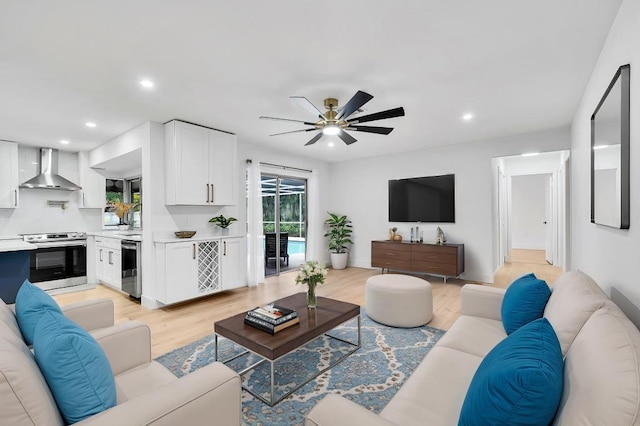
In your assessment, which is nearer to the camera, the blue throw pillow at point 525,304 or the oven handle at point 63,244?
the blue throw pillow at point 525,304

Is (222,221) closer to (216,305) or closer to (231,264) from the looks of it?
(231,264)

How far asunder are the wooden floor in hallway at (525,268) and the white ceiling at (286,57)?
290 cm

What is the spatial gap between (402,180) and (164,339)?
15.9 ft

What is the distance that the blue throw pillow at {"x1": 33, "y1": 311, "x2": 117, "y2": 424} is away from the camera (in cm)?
99

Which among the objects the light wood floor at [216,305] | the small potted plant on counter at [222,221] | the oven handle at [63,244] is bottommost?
the light wood floor at [216,305]

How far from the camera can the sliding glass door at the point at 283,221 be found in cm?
589

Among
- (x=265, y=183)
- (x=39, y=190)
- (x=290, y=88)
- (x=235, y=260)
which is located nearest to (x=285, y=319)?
(x=290, y=88)

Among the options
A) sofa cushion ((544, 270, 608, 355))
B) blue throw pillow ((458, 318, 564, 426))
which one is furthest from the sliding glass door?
blue throw pillow ((458, 318, 564, 426))

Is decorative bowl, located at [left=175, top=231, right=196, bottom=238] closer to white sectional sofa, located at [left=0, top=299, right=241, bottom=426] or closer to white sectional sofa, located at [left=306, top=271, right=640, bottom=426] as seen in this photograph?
white sectional sofa, located at [left=0, top=299, right=241, bottom=426]

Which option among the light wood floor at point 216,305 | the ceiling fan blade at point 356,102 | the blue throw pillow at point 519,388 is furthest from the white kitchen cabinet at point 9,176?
the blue throw pillow at point 519,388

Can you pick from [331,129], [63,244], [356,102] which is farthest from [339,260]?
[63,244]

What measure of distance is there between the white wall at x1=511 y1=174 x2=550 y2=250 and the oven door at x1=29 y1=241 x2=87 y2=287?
10.2 meters

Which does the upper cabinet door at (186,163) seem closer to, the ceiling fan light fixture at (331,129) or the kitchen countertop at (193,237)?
the kitchen countertop at (193,237)

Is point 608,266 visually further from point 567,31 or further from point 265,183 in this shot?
point 265,183
